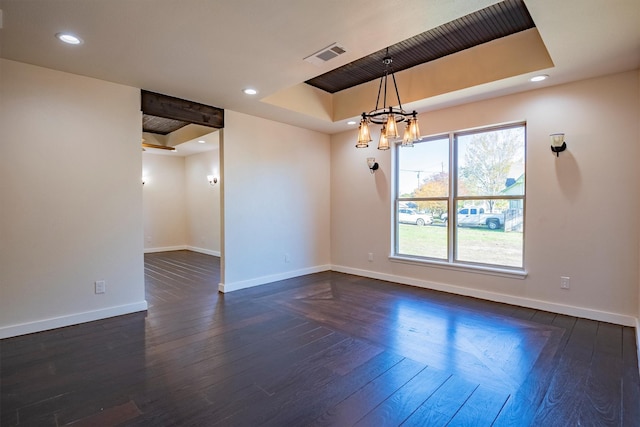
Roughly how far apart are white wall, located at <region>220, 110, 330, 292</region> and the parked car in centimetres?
148

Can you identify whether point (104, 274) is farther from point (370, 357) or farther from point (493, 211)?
point (493, 211)

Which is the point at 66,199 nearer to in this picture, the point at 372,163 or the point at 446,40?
the point at 372,163

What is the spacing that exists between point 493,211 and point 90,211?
4876 mm

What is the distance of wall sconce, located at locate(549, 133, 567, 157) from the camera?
11.9 ft

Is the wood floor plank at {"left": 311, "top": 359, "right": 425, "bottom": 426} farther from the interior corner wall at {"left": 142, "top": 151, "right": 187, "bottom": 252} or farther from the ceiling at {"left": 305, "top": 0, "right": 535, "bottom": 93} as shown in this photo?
the interior corner wall at {"left": 142, "top": 151, "right": 187, "bottom": 252}

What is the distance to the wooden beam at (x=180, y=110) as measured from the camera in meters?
3.88

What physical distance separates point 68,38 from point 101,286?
2.44 metres

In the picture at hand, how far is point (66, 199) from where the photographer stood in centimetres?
334

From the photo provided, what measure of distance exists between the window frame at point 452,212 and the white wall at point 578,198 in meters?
0.09

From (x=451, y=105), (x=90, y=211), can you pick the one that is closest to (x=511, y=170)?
(x=451, y=105)

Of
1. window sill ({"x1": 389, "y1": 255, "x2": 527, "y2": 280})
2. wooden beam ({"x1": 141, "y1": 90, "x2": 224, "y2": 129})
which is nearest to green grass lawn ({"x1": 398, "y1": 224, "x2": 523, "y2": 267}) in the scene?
window sill ({"x1": 389, "y1": 255, "x2": 527, "y2": 280})

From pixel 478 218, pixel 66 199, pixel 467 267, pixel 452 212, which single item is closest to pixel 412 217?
pixel 452 212

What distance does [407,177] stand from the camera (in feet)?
17.3

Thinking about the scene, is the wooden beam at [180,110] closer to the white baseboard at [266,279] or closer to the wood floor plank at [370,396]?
the white baseboard at [266,279]
